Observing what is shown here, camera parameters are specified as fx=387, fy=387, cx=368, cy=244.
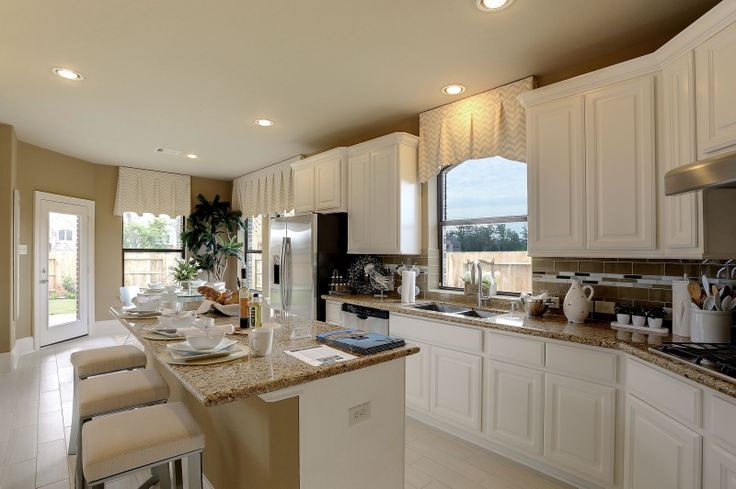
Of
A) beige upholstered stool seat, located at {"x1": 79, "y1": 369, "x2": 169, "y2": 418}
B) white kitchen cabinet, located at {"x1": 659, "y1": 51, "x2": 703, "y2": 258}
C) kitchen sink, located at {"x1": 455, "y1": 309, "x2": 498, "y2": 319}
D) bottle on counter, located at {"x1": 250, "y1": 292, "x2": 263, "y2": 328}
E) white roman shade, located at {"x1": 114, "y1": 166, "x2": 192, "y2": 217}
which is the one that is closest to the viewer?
beige upholstered stool seat, located at {"x1": 79, "y1": 369, "x2": 169, "y2": 418}

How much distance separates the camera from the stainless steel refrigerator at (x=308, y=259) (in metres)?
4.02

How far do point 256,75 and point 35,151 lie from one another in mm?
4125

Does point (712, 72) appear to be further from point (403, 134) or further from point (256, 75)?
point (256, 75)

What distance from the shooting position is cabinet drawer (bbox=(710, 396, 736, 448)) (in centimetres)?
142

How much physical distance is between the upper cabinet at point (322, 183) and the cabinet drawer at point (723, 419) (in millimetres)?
3295

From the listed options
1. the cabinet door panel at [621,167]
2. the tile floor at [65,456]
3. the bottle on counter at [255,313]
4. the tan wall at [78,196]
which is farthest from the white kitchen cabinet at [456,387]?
the tan wall at [78,196]

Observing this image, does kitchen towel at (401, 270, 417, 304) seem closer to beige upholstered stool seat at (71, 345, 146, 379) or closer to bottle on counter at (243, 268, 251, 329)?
bottle on counter at (243, 268, 251, 329)

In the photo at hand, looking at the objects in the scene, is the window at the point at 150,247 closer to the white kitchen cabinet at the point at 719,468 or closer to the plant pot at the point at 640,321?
the plant pot at the point at 640,321

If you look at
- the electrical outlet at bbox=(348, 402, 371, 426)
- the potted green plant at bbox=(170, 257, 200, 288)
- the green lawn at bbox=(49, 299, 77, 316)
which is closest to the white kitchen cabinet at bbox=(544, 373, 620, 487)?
the electrical outlet at bbox=(348, 402, 371, 426)

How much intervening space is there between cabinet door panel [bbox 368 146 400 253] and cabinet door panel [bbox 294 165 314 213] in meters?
1.00

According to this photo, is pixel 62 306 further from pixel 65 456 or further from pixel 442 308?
pixel 442 308

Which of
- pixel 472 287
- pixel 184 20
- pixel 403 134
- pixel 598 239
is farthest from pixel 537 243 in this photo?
pixel 184 20

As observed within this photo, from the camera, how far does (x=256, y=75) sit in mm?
2973

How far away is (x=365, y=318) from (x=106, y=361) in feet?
6.33
